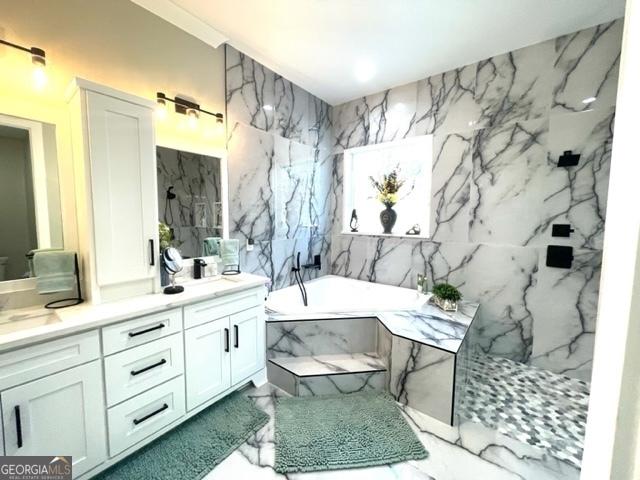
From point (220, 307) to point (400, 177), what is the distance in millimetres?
2559

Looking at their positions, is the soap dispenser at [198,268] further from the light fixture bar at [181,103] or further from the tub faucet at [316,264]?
the tub faucet at [316,264]

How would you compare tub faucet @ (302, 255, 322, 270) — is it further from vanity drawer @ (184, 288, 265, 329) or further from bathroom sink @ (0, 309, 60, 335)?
bathroom sink @ (0, 309, 60, 335)

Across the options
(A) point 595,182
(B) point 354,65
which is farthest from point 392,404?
(B) point 354,65

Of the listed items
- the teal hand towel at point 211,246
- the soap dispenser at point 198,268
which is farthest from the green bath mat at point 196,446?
the teal hand towel at point 211,246

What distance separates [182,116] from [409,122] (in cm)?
229

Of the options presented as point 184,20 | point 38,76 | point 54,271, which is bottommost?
point 54,271

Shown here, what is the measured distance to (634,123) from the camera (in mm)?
348

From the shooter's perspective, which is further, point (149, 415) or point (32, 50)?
point (149, 415)

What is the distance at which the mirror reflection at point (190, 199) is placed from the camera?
206 cm

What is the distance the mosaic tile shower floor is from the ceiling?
9.33 feet

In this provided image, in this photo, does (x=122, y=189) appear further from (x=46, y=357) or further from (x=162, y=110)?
(x=46, y=357)

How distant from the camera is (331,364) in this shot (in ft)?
7.23

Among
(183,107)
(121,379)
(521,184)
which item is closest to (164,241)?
(121,379)

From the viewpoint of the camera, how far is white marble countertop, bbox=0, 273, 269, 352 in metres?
1.16
